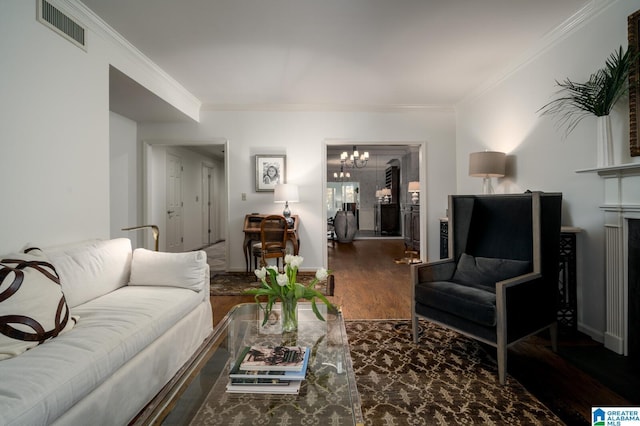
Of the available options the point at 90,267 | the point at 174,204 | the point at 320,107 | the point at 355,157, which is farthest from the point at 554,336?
the point at 355,157

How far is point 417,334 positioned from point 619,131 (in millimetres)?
2007

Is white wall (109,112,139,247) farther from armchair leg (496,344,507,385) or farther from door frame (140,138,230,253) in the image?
armchair leg (496,344,507,385)

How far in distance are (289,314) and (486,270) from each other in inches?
61.2

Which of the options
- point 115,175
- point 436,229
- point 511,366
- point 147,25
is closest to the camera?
point 511,366

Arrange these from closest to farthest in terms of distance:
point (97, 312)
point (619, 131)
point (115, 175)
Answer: point (97, 312) → point (619, 131) → point (115, 175)

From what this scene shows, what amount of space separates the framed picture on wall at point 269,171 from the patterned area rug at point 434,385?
280 cm

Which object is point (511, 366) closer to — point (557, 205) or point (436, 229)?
point (557, 205)

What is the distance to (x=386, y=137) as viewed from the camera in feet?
15.4

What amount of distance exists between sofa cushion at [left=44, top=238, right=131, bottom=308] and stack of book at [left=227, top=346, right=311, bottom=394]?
122 centimetres

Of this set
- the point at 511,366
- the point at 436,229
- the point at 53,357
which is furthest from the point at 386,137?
the point at 53,357

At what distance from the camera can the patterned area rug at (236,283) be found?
3668mm

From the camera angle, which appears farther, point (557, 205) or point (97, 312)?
point (557, 205)

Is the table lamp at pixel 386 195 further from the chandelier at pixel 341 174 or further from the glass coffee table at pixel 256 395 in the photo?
the glass coffee table at pixel 256 395

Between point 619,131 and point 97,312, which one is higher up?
point 619,131
